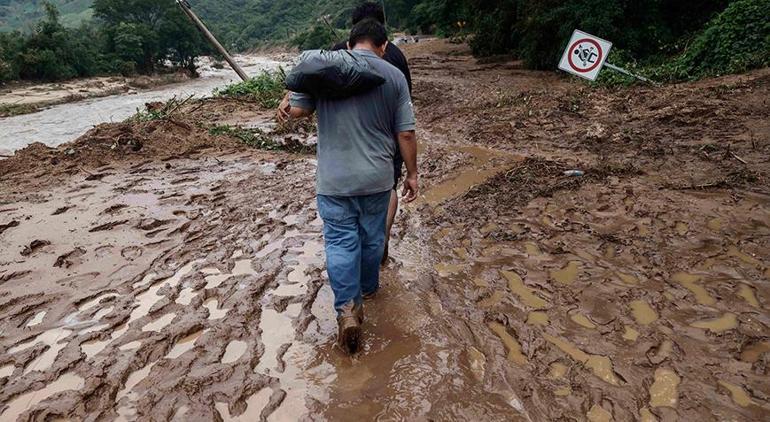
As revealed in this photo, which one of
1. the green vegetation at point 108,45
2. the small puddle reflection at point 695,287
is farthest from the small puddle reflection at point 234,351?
the green vegetation at point 108,45

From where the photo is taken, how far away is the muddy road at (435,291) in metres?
2.26

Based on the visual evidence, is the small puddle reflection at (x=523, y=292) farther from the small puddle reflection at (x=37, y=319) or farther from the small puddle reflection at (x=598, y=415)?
the small puddle reflection at (x=37, y=319)

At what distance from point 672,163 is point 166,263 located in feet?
17.6

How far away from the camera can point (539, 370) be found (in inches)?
94.0

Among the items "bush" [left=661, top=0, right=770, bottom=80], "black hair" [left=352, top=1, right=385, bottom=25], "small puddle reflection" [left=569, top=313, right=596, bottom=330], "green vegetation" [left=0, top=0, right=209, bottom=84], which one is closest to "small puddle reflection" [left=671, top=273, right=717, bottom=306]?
"small puddle reflection" [left=569, top=313, right=596, bottom=330]

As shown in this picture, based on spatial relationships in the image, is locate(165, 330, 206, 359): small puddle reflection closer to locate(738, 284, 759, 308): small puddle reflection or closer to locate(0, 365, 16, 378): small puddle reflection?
locate(0, 365, 16, 378): small puddle reflection

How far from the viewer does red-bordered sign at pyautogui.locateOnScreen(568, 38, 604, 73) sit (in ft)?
27.6

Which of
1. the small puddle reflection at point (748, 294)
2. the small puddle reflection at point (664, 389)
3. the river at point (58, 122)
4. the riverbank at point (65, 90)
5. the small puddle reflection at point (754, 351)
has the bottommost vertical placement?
the riverbank at point (65, 90)

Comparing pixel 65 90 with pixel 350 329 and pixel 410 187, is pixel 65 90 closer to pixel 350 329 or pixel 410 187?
pixel 410 187

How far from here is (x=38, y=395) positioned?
2387 mm

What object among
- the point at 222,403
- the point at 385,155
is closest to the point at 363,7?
the point at 385,155

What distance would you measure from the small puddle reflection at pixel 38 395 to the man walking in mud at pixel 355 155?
4.68ft

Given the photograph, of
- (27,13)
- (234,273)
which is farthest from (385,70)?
(27,13)

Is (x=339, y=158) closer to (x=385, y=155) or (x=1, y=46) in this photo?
(x=385, y=155)
